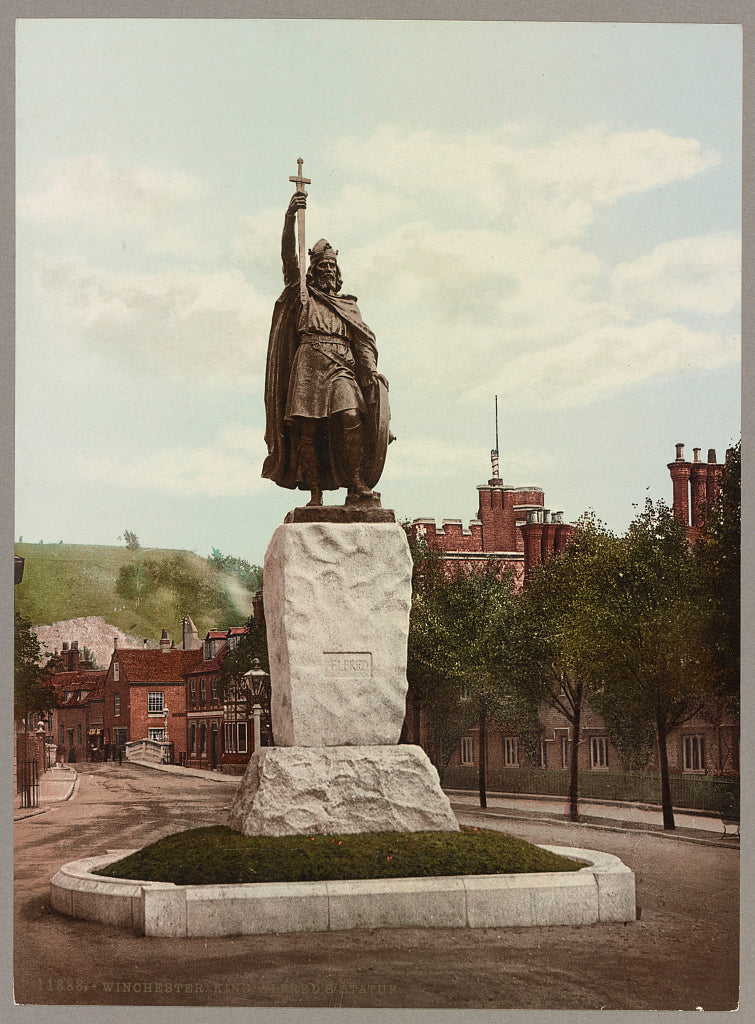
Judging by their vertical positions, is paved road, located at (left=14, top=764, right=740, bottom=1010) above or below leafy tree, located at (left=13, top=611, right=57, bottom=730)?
below

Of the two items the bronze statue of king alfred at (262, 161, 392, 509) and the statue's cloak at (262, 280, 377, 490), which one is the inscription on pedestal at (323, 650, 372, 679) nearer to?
the bronze statue of king alfred at (262, 161, 392, 509)

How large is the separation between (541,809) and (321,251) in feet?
35.6

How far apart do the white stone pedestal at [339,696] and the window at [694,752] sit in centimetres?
646

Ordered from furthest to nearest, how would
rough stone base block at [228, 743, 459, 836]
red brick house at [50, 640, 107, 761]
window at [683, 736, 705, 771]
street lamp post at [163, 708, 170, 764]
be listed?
street lamp post at [163, 708, 170, 764], red brick house at [50, 640, 107, 761], window at [683, 736, 705, 771], rough stone base block at [228, 743, 459, 836]

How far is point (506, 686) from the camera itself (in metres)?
21.5

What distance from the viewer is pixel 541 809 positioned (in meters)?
20.7

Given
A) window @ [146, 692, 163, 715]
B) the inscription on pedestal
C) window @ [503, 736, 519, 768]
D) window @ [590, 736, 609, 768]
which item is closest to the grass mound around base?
the inscription on pedestal

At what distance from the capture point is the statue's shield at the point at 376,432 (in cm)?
1330

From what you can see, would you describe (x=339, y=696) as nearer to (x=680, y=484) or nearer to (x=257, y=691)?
(x=680, y=484)

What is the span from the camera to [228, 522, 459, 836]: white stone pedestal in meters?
12.3

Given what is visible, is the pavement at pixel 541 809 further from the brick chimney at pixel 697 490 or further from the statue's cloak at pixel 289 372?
the statue's cloak at pixel 289 372

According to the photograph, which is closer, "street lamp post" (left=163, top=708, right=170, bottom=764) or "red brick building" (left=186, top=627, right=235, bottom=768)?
"red brick building" (left=186, top=627, right=235, bottom=768)

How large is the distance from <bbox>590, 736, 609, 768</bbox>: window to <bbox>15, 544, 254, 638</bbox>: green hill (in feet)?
19.8

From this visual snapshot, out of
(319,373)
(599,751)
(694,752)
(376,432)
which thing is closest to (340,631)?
(376,432)
